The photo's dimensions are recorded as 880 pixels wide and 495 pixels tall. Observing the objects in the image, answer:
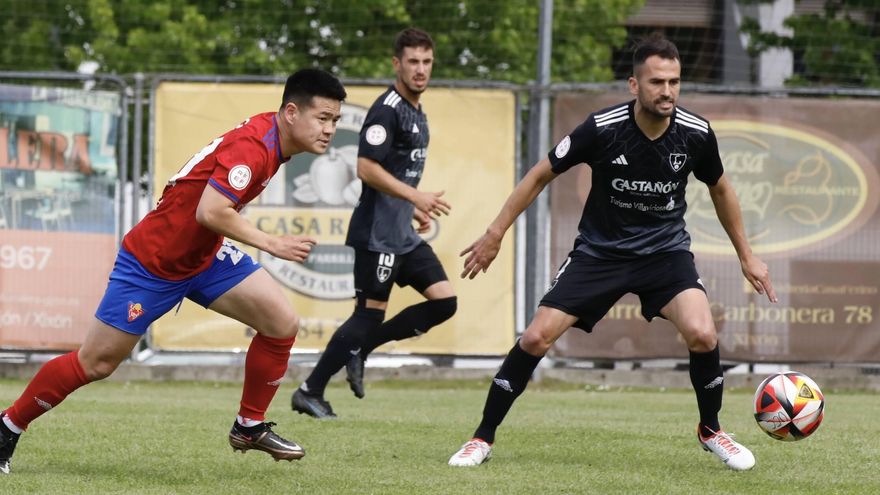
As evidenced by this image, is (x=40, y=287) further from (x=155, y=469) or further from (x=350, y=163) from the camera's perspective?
(x=155, y=469)

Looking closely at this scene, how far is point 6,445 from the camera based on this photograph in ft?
20.6

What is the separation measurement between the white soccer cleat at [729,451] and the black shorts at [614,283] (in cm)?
68

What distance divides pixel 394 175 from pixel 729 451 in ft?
11.0

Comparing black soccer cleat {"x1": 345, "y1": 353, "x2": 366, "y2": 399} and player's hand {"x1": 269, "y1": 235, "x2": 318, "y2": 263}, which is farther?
black soccer cleat {"x1": 345, "y1": 353, "x2": 366, "y2": 399}

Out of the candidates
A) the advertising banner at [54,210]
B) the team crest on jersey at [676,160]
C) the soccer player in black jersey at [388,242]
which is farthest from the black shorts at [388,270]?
the advertising banner at [54,210]

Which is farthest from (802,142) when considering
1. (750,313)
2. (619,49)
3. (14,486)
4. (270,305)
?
(14,486)

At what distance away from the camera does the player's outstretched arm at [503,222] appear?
6582 mm

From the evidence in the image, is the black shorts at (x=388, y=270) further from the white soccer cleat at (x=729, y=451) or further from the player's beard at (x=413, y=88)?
the white soccer cleat at (x=729, y=451)

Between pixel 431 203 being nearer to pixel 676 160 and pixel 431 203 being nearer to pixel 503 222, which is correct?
pixel 503 222

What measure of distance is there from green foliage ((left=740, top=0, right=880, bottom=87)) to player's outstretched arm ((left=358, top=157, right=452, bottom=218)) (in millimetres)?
8706

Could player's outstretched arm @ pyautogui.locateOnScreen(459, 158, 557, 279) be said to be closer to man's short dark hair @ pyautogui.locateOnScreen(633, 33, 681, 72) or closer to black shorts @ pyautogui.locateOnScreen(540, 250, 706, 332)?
black shorts @ pyautogui.locateOnScreen(540, 250, 706, 332)

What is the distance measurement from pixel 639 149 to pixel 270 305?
1958mm

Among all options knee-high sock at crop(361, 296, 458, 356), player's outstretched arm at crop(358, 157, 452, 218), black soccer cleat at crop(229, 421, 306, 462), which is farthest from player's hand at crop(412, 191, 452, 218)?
black soccer cleat at crop(229, 421, 306, 462)

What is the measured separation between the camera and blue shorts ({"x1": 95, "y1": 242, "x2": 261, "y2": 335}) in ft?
20.4
